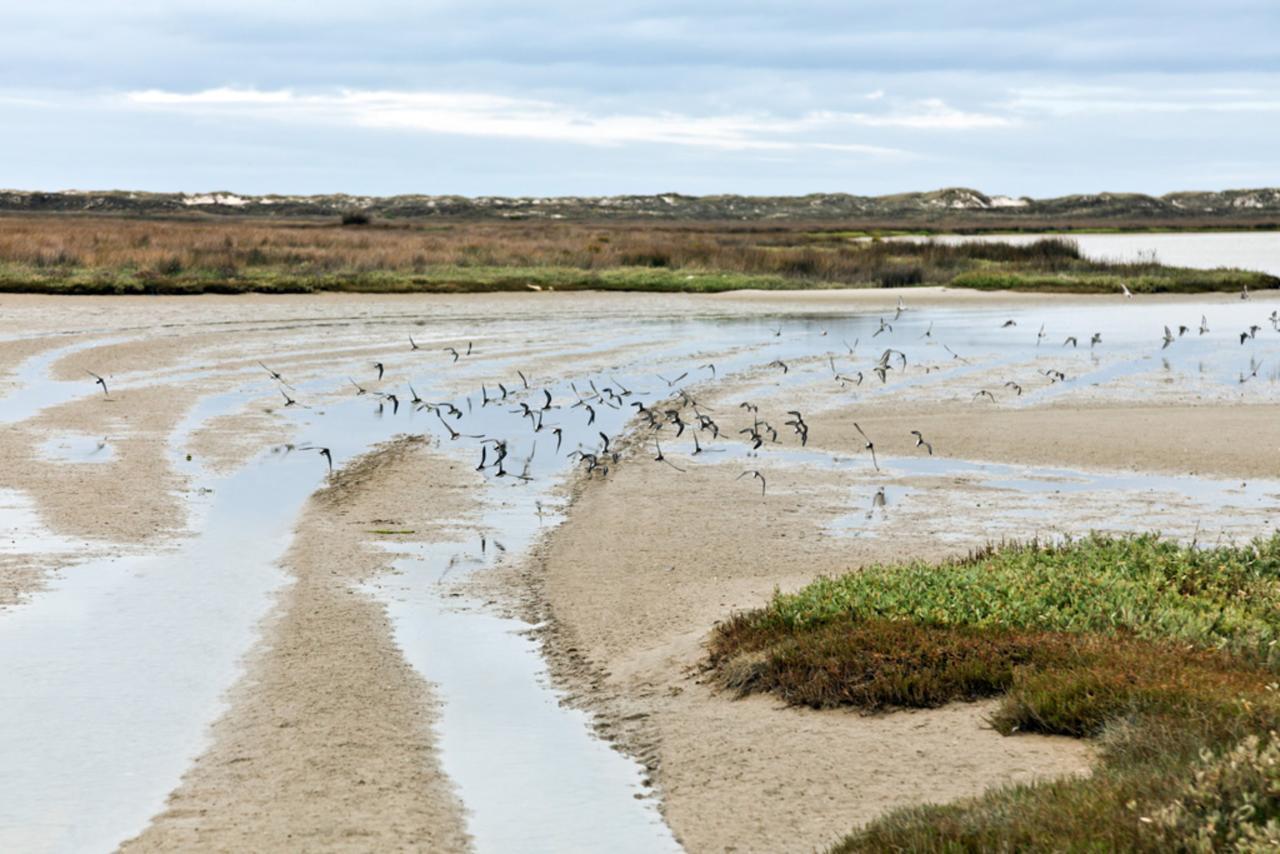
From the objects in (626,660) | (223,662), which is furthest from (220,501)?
(626,660)

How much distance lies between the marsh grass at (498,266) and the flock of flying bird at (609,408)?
20.7 meters

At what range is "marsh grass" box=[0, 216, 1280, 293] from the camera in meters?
48.3

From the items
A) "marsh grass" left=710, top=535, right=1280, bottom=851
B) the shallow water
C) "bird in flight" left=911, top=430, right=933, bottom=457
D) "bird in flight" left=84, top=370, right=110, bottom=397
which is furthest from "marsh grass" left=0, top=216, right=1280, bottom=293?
"marsh grass" left=710, top=535, right=1280, bottom=851

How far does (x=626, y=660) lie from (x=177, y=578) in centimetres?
423

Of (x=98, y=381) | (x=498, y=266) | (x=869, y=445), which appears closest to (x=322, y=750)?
(x=869, y=445)

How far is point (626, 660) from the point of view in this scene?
32.3 feet

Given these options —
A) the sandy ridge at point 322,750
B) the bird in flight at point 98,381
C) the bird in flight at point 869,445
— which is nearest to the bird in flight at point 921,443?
the bird in flight at point 869,445

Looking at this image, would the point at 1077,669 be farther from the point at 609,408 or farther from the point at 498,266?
the point at 498,266

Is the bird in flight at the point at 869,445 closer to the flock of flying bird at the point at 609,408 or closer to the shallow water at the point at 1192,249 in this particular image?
the flock of flying bird at the point at 609,408

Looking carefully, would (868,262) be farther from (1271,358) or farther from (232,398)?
(232,398)

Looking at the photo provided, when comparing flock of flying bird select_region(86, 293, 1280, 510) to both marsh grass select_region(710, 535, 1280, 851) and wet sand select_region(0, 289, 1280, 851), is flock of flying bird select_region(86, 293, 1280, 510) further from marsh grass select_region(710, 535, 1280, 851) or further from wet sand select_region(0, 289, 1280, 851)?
marsh grass select_region(710, 535, 1280, 851)

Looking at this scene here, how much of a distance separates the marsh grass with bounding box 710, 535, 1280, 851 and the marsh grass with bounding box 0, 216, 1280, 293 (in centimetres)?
3956

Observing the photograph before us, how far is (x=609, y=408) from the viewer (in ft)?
76.4

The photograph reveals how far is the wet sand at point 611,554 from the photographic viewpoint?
726 centimetres
